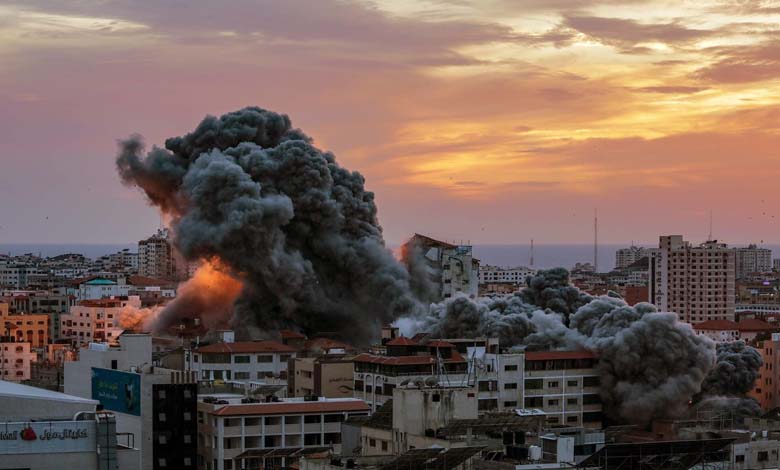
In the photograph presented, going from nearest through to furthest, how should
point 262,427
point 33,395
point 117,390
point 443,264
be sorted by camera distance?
point 33,395 < point 117,390 < point 262,427 < point 443,264

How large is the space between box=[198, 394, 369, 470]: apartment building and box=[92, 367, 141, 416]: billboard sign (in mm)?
2944

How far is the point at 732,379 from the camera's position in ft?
287

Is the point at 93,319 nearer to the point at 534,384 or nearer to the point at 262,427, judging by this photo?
the point at 534,384

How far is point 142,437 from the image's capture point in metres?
61.9

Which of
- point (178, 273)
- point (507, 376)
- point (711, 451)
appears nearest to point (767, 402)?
point (507, 376)

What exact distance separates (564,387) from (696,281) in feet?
254

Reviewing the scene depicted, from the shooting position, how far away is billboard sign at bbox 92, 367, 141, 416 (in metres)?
62.9

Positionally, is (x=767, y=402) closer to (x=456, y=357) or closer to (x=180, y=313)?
(x=456, y=357)

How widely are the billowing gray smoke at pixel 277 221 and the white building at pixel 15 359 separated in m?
11.7

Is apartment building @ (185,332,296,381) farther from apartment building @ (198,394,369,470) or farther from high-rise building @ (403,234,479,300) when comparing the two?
high-rise building @ (403,234,479,300)

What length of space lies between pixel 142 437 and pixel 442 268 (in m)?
58.3

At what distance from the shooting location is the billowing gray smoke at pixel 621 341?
259 ft

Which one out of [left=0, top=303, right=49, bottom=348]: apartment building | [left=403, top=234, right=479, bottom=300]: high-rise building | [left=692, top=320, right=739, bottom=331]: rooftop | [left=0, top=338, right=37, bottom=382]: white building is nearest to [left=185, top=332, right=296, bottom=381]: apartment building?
[left=0, top=338, right=37, bottom=382]: white building

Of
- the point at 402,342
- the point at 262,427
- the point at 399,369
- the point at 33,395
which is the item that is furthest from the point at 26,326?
the point at 33,395
